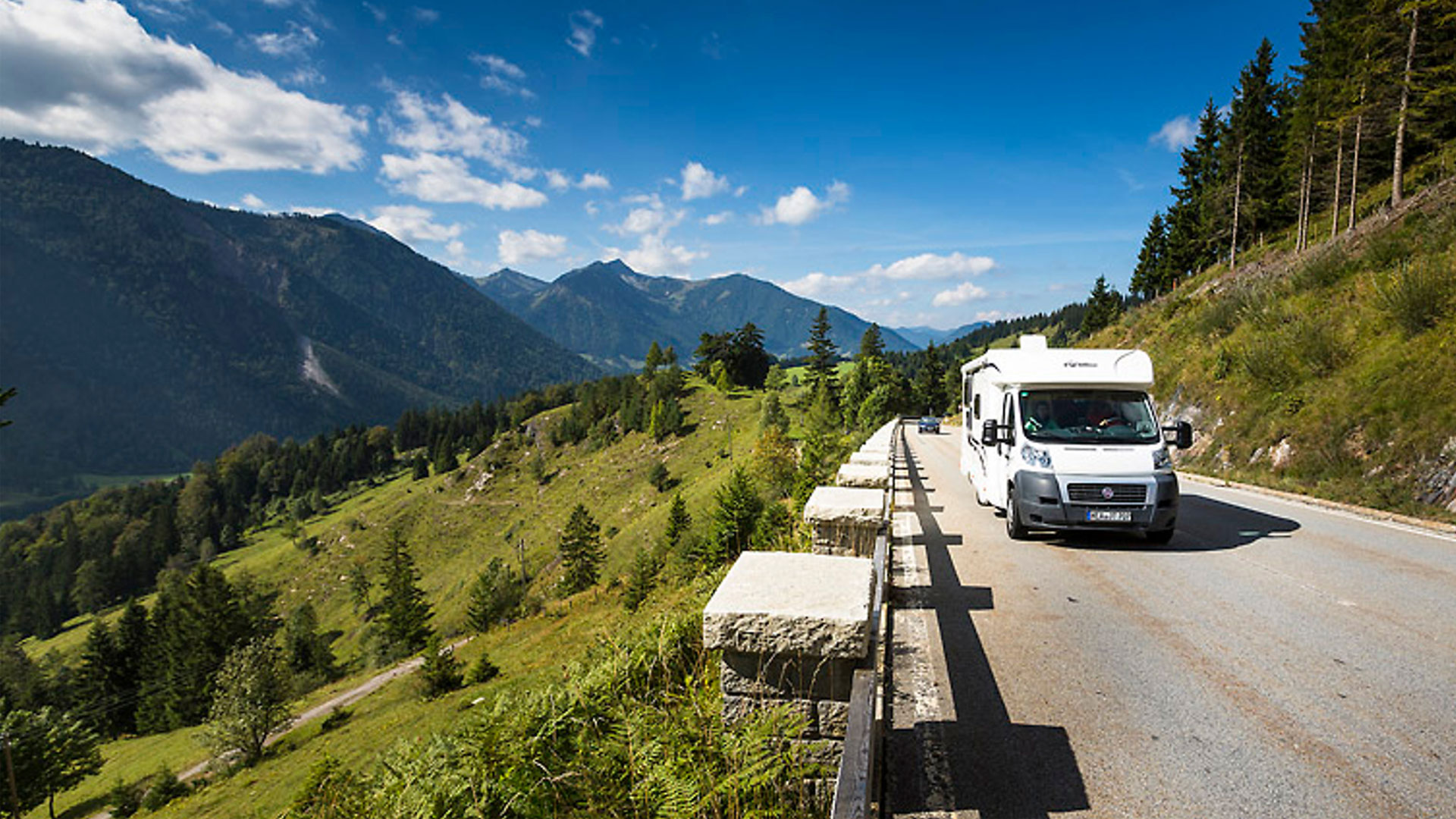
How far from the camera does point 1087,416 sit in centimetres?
934

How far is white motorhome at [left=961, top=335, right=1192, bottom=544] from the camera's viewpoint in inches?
327

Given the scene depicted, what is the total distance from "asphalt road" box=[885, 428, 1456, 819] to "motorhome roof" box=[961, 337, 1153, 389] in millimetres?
2699

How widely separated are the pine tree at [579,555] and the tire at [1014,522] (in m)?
64.3

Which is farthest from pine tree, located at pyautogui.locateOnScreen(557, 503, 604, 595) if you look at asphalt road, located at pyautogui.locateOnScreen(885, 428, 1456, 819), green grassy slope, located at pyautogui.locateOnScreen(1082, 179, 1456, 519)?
asphalt road, located at pyautogui.locateOnScreen(885, 428, 1456, 819)

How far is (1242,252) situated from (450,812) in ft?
209

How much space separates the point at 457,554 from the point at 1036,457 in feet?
385

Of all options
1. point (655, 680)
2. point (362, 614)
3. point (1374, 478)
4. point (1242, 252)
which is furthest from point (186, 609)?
point (1242, 252)

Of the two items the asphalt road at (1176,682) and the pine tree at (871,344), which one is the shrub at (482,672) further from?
the pine tree at (871,344)

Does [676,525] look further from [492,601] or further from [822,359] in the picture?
[822,359]

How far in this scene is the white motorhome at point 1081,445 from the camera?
327 inches

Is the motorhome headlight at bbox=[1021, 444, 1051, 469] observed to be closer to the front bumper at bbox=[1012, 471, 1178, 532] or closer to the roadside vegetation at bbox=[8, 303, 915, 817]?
the front bumper at bbox=[1012, 471, 1178, 532]

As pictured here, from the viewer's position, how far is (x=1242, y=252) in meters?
48.1

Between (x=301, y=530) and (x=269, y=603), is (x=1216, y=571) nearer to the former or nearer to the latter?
(x=269, y=603)

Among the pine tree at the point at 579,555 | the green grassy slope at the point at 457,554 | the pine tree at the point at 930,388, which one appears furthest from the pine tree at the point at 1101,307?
the pine tree at the point at 579,555
